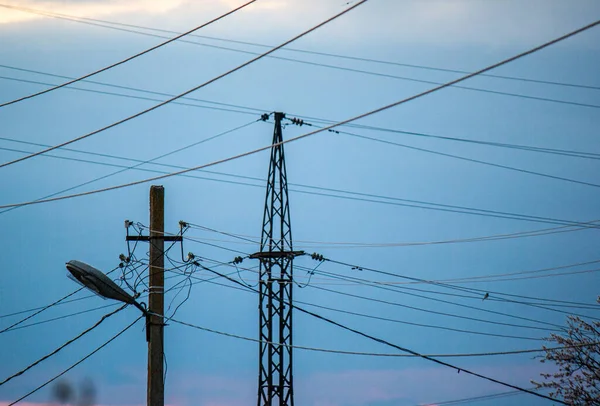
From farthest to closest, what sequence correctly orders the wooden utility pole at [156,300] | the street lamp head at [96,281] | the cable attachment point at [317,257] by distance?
the cable attachment point at [317,257]
the wooden utility pole at [156,300]
the street lamp head at [96,281]

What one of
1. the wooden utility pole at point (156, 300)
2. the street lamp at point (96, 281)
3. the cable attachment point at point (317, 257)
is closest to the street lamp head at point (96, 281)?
the street lamp at point (96, 281)

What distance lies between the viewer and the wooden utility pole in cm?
1814

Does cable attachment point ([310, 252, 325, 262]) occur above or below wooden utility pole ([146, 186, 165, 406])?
above

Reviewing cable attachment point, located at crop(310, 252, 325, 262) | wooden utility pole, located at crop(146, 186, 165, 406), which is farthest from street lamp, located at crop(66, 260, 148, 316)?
cable attachment point, located at crop(310, 252, 325, 262)

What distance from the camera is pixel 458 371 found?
2291cm

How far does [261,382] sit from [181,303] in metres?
7.20

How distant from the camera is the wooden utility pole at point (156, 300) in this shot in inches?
714

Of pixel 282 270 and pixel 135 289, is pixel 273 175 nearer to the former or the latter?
pixel 282 270

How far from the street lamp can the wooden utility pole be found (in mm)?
552

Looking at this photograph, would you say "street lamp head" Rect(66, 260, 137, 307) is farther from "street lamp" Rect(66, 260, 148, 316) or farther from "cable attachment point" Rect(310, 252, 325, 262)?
"cable attachment point" Rect(310, 252, 325, 262)

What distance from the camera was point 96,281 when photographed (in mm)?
17750

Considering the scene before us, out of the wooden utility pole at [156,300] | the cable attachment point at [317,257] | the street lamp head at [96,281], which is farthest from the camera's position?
the cable attachment point at [317,257]

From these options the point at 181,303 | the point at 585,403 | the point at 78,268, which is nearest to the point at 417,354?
the point at 181,303

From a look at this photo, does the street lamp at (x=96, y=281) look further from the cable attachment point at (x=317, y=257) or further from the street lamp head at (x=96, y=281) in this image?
the cable attachment point at (x=317, y=257)
